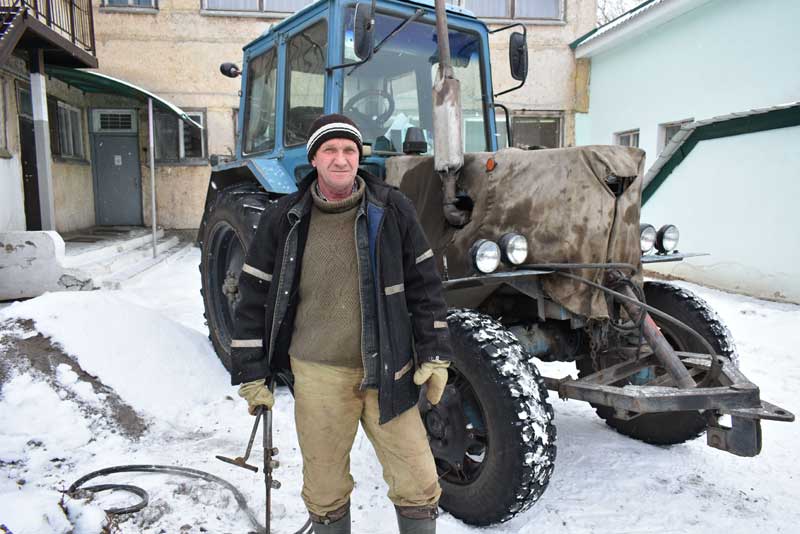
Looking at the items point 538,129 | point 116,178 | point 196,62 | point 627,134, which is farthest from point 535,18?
point 116,178

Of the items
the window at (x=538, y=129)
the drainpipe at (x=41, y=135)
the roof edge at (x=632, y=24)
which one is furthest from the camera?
the window at (x=538, y=129)

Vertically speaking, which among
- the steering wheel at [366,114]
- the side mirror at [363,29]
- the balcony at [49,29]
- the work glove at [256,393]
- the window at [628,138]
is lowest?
the work glove at [256,393]

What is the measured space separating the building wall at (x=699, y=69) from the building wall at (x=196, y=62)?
3.27ft

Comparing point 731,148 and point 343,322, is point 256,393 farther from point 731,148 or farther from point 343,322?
point 731,148

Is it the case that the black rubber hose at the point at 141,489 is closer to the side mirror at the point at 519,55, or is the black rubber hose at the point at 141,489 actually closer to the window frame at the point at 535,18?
the side mirror at the point at 519,55

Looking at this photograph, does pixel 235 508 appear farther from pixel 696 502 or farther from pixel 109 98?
pixel 109 98

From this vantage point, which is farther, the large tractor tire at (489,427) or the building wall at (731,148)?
the building wall at (731,148)

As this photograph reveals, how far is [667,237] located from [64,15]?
10219 millimetres

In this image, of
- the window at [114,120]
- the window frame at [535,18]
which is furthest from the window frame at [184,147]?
the window frame at [535,18]

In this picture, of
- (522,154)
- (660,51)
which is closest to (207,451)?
(522,154)

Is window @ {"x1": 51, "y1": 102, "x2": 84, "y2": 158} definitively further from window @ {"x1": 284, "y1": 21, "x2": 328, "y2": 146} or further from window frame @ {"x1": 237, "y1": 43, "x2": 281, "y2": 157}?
window @ {"x1": 284, "y1": 21, "x2": 328, "y2": 146}

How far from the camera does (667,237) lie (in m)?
3.56

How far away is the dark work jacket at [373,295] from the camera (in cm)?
207

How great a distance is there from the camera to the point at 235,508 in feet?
9.20
